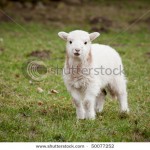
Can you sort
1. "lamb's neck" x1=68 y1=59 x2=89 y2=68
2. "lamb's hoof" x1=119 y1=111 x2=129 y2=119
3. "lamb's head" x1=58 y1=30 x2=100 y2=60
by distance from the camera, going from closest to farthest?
"lamb's head" x1=58 y1=30 x2=100 y2=60, "lamb's neck" x1=68 y1=59 x2=89 y2=68, "lamb's hoof" x1=119 y1=111 x2=129 y2=119

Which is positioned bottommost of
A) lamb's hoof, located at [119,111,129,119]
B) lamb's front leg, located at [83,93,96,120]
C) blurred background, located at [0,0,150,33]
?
lamb's hoof, located at [119,111,129,119]

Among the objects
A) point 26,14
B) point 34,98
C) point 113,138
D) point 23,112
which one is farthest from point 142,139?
point 26,14

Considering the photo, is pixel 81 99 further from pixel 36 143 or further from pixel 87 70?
pixel 36 143

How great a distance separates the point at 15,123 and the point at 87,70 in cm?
153

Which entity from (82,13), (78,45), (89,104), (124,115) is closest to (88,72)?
(89,104)

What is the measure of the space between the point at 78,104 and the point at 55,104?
1085 millimetres

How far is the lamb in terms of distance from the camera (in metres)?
7.66

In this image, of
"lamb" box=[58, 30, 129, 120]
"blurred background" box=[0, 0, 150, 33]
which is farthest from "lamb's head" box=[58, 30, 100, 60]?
"blurred background" box=[0, 0, 150, 33]

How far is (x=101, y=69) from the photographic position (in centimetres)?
830

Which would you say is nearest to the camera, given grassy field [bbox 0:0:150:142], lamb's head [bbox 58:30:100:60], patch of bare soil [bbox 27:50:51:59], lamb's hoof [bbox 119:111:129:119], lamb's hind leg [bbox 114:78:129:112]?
grassy field [bbox 0:0:150:142]

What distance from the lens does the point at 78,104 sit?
26.4 feet

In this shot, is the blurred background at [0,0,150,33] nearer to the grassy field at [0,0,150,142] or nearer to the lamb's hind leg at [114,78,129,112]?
the grassy field at [0,0,150,142]

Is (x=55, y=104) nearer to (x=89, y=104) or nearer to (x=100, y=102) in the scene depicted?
(x=100, y=102)

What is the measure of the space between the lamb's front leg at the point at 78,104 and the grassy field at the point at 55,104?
0.60ft
